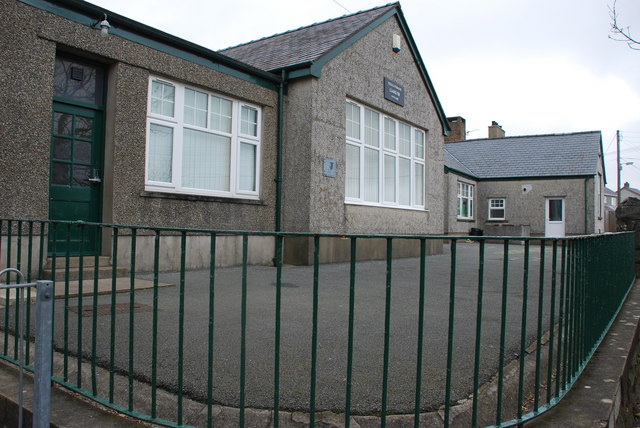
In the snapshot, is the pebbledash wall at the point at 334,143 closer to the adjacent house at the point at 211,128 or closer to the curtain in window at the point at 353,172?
the adjacent house at the point at 211,128

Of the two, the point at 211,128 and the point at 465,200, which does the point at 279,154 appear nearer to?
the point at 211,128

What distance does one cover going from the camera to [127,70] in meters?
7.27

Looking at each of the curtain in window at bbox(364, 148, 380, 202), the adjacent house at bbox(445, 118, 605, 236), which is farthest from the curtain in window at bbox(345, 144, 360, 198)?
the adjacent house at bbox(445, 118, 605, 236)

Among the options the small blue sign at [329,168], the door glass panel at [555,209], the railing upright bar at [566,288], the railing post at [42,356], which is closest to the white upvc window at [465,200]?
the door glass panel at [555,209]

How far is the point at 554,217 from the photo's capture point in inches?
977

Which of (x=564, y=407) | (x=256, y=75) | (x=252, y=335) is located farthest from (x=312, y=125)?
(x=564, y=407)

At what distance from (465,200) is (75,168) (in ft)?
68.9

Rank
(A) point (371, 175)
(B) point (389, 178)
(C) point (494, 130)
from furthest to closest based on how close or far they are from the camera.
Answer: (C) point (494, 130), (B) point (389, 178), (A) point (371, 175)

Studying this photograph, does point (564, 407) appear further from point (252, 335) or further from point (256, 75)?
point (256, 75)

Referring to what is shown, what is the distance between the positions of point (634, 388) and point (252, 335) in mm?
3727

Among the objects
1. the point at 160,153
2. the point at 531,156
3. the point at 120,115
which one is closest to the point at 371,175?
the point at 160,153

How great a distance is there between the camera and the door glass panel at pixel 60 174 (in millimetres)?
6652

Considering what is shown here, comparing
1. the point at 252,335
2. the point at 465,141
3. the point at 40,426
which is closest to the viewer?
the point at 40,426

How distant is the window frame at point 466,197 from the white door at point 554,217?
3951 mm
